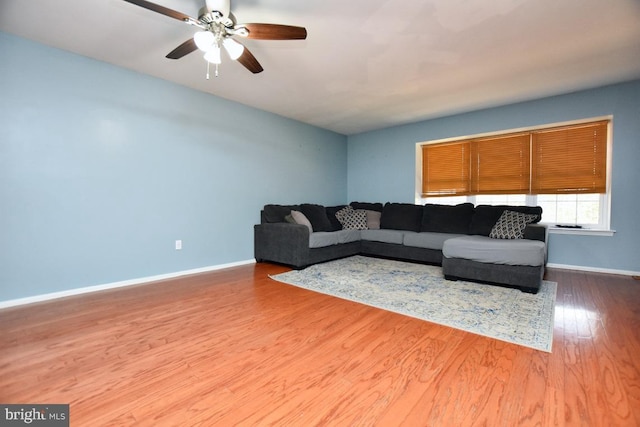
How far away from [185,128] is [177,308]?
91.6 inches

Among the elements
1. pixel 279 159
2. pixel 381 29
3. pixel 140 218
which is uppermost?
pixel 381 29

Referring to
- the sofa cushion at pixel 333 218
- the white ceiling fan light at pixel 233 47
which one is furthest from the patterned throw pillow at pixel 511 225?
the white ceiling fan light at pixel 233 47

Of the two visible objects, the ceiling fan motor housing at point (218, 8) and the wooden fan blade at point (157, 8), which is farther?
the ceiling fan motor housing at point (218, 8)

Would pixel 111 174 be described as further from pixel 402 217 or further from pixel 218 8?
pixel 402 217

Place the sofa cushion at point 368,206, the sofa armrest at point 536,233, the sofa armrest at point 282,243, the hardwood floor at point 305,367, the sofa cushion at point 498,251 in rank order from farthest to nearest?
the sofa cushion at point 368,206
the sofa armrest at point 282,243
the sofa armrest at point 536,233
the sofa cushion at point 498,251
the hardwood floor at point 305,367

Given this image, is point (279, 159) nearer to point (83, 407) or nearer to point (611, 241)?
point (83, 407)

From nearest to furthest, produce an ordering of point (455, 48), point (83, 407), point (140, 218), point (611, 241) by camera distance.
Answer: point (83, 407)
point (455, 48)
point (140, 218)
point (611, 241)

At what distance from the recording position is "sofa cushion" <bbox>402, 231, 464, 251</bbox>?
3.98 metres

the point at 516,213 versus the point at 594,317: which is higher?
the point at 516,213

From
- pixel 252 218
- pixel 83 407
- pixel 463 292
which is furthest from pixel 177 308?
pixel 463 292

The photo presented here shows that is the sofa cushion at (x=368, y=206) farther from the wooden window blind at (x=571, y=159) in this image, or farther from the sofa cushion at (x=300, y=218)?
the wooden window blind at (x=571, y=159)

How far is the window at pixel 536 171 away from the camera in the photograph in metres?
3.76

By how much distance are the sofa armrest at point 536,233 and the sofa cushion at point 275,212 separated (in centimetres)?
324

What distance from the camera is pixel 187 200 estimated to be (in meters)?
3.65
